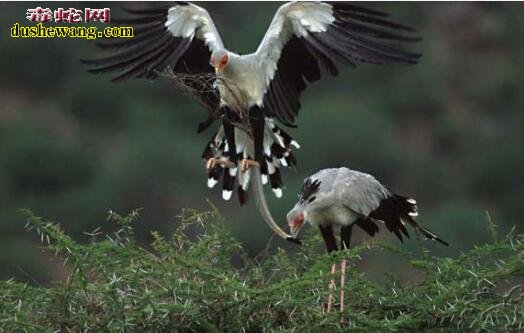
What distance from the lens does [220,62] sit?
570 cm

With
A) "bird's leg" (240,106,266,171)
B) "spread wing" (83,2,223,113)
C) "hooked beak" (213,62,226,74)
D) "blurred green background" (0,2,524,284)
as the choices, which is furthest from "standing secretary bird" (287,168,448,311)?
"blurred green background" (0,2,524,284)

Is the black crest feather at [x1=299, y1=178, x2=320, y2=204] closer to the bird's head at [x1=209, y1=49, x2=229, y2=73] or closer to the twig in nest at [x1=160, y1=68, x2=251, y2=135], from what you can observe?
the twig in nest at [x1=160, y1=68, x2=251, y2=135]

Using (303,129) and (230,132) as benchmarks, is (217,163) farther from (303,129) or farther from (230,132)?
(303,129)

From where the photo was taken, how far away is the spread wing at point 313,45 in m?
5.66

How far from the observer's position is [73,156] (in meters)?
17.4

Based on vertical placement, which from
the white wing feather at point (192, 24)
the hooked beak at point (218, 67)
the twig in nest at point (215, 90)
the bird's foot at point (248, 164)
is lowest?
the bird's foot at point (248, 164)

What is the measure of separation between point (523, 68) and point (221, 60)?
15.1 meters

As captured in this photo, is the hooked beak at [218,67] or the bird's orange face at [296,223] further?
the hooked beak at [218,67]

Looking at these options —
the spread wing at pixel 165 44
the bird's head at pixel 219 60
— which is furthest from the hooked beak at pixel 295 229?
the spread wing at pixel 165 44

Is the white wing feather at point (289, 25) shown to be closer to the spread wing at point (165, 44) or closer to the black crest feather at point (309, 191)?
the spread wing at point (165, 44)

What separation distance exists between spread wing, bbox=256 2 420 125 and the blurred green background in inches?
307

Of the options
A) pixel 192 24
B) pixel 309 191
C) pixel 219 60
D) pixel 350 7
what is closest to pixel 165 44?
pixel 192 24

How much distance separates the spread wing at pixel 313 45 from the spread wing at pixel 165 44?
26 centimetres

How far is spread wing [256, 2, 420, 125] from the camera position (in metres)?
5.66
